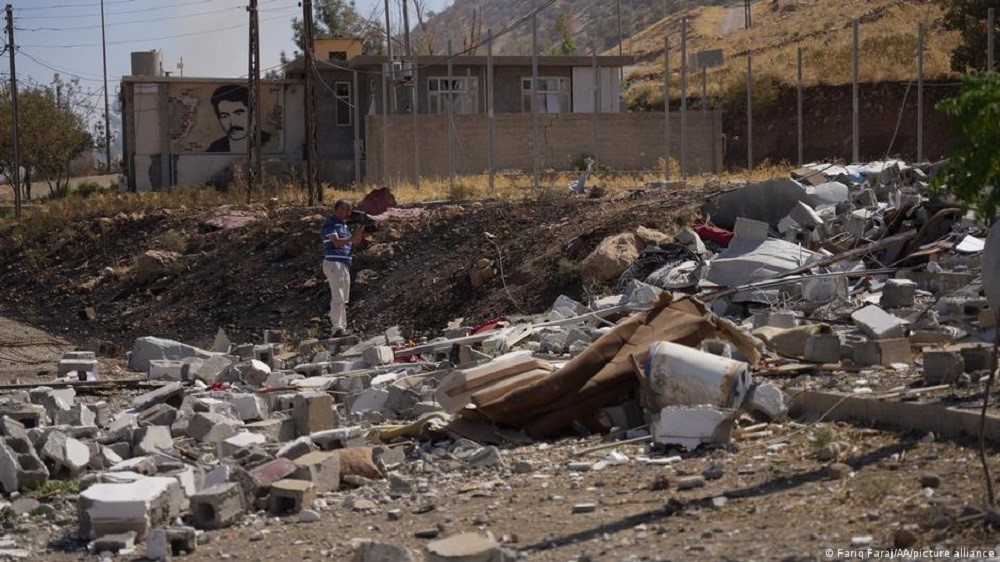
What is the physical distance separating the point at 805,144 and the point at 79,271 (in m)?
21.3

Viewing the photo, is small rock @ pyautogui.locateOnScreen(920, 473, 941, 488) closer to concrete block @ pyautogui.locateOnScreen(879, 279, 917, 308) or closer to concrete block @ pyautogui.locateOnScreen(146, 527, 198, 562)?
concrete block @ pyautogui.locateOnScreen(146, 527, 198, 562)

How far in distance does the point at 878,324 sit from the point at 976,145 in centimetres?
465

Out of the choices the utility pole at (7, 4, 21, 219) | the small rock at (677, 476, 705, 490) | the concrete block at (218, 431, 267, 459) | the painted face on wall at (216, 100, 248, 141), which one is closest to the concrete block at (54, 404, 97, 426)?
the concrete block at (218, 431, 267, 459)

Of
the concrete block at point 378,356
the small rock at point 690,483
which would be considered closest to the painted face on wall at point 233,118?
the concrete block at point 378,356

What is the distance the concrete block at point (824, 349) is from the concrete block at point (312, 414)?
364 cm

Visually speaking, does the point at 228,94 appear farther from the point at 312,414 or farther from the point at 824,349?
the point at 824,349

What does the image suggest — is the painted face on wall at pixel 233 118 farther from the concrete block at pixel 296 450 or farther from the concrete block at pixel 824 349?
the concrete block at pixel 296 450

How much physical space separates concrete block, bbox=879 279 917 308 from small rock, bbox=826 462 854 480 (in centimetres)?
547

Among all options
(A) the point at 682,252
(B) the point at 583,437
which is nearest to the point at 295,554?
(B) the point at 583,437

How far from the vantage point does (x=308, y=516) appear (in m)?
7.55

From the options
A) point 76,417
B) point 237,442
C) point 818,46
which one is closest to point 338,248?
point 76,417

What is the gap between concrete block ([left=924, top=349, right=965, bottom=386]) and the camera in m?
8.43

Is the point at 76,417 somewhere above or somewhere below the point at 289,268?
below

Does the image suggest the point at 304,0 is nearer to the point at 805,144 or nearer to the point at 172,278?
the point at 172,278
